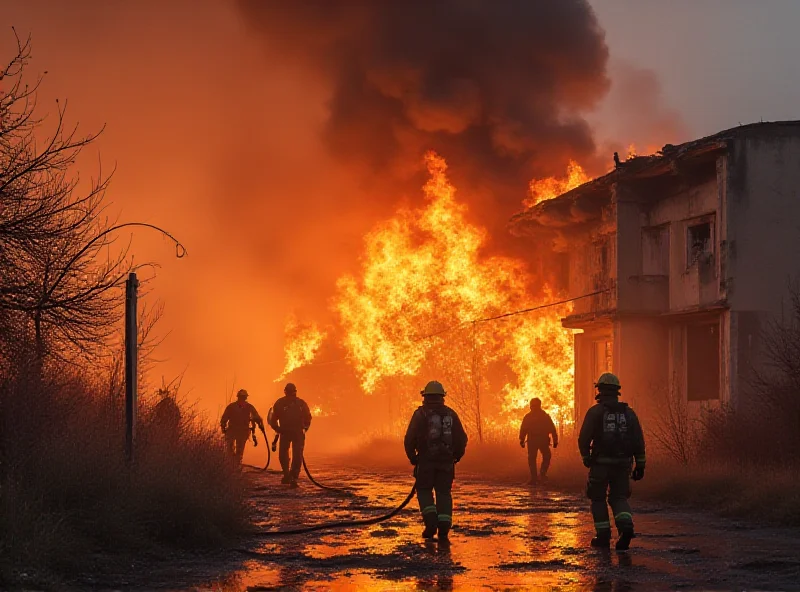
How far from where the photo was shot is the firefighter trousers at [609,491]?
12.1m

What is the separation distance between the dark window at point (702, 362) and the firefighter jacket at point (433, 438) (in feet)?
55.0

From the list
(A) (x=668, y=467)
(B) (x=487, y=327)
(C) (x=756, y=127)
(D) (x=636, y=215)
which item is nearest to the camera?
(A) (x=668, y=467)

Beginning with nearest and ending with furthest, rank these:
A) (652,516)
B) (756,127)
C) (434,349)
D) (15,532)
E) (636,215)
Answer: (15,532)
(652,516)
(756,127)
(636,215)
(434,349)

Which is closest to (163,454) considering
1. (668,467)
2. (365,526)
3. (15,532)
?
(365,526)

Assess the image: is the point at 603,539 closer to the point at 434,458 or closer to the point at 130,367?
the point at 434,458

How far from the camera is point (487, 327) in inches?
1610

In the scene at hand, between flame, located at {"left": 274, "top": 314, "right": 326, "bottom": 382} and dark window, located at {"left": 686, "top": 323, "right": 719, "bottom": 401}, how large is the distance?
33755 millimetres

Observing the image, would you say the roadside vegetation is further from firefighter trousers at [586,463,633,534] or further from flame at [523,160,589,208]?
flame at [523,160,589,208]

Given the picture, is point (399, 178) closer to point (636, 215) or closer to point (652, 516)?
point (636, 215)

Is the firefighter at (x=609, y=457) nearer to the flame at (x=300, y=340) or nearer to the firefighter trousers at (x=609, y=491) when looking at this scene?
the firefighter trousers at (x=609, y=491)

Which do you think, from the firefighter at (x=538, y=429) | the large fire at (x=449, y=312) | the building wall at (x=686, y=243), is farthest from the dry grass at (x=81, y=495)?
the large fire at (x=449, y=312)

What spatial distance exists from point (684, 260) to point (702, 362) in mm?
2676

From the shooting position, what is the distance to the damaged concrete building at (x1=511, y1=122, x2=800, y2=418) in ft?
87.8

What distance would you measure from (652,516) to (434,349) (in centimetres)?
2722
